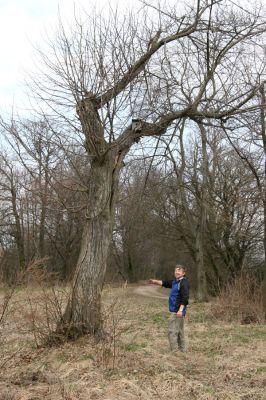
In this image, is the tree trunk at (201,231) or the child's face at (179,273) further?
the tree trunk at (201,231)

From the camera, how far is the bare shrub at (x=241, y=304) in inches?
519

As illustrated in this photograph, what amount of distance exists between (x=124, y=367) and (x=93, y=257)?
232cm

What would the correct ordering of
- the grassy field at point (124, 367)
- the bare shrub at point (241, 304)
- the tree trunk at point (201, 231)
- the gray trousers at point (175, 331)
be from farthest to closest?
the tree trunk at point (201, 231) < the bare shrub at point (241, 304) < the gray trousers at point (175, 331) < the grassy field at point (124, 367)

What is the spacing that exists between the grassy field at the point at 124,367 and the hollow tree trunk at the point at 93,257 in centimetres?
27

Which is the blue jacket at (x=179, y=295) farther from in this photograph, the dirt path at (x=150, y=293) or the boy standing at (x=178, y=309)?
the dirt path at (x=150, y=293)

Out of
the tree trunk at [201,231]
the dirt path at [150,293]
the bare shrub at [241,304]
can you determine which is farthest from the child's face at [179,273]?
the dirt path at [150,293]

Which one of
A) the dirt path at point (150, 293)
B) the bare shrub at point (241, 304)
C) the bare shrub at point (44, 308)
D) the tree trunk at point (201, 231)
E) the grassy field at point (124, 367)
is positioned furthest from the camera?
the dirt path at point (150, 293)

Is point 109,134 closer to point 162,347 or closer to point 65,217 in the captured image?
point 162,347

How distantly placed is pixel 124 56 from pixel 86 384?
215 inches

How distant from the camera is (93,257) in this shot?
845 centimetres

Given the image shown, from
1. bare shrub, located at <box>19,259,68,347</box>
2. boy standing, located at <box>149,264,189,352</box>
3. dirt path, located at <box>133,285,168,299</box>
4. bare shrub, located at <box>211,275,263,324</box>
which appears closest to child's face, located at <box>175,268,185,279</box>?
boy standing, located at <box>149,264,189,352</box>

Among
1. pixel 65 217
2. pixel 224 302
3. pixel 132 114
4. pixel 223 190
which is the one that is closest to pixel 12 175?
pixel 65 217

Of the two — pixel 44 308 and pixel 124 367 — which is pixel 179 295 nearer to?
pixel 124 367

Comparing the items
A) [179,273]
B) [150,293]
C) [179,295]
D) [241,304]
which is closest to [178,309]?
[179,295]
